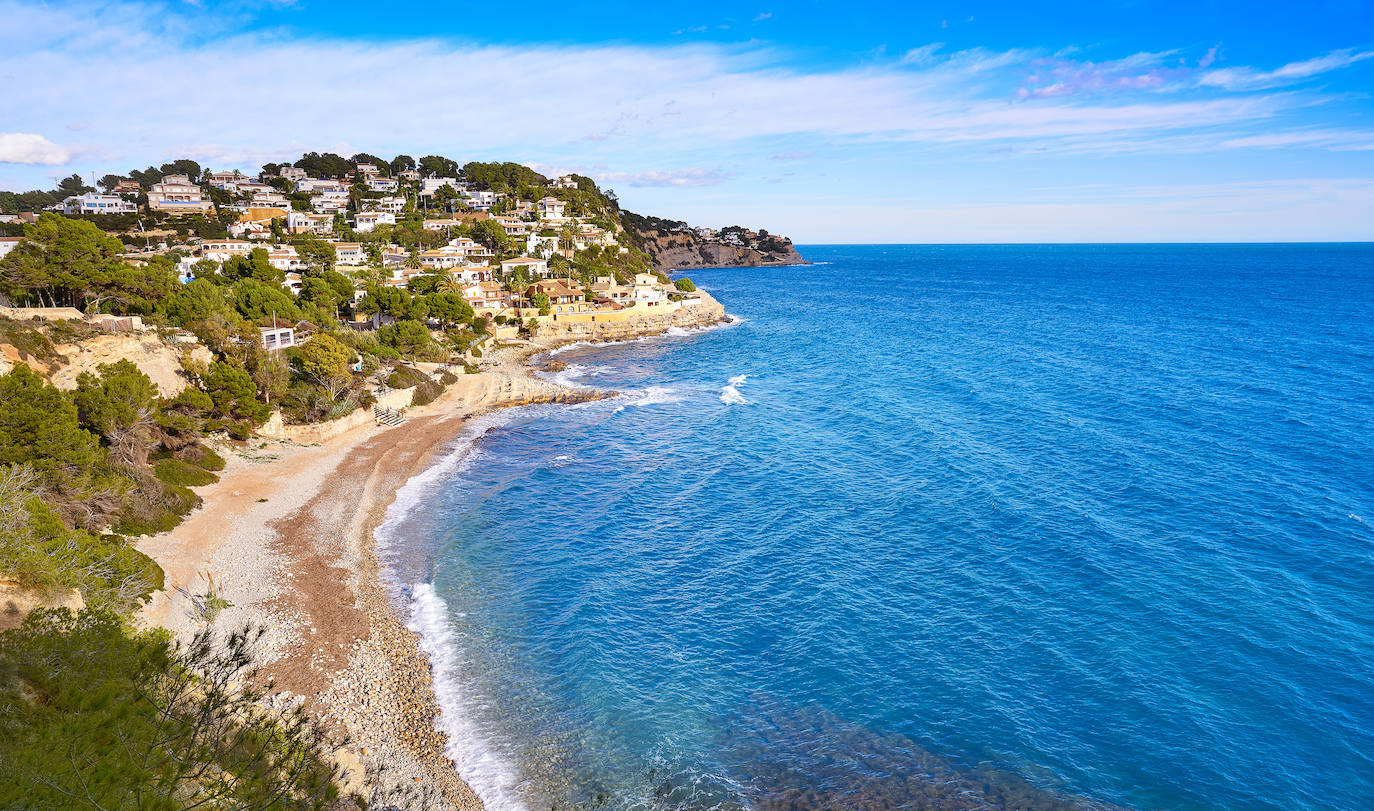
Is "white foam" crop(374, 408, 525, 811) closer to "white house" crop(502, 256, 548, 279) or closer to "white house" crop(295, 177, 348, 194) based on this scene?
"white house" crop(502, 256, 548, 279)

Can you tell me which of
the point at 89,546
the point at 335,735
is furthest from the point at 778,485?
the point at 89,546

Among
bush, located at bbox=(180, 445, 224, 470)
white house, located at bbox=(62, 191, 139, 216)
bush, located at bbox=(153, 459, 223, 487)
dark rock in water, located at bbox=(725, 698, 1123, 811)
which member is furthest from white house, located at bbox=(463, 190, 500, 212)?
dark rock in water, located at bbox=(725, 698, 1123, 811)

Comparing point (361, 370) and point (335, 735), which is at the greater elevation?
point (361, 370)

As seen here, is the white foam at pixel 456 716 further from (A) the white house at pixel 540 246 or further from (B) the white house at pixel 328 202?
(B) the white house at pixel 328 202

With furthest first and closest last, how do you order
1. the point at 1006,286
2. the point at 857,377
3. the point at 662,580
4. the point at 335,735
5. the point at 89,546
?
the point at 1006,286 → the point at 857,377 → the point at 662,580 → the point at 89,546 → the point at 335,735

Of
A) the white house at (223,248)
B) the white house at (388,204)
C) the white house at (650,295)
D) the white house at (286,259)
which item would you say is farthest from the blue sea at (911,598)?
the white house at (388,204)

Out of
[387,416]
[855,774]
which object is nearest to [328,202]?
[387,416]

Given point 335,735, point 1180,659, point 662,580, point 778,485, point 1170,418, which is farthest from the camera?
point 1170,418

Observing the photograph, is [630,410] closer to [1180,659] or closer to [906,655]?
[906,655]

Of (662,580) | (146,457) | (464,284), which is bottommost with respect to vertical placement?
(662,580)
